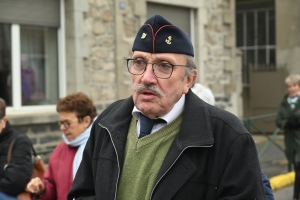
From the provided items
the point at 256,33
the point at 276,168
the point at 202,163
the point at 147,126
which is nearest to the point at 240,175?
the point at 202,163

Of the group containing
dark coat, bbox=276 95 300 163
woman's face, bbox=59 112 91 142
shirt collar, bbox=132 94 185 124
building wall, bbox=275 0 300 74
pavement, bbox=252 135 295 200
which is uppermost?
building wall, bbox=275 0 300 74

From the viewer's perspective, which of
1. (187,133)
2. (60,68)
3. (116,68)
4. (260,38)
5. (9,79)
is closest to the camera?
(187,133)

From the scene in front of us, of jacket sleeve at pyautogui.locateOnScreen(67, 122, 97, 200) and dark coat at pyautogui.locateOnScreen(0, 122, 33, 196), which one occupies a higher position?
jacket sleeve at pyautogui.locateOnScreen(67, 122, 97, 200)

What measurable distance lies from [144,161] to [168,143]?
13 centimetres

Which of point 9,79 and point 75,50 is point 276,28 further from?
point 9,79

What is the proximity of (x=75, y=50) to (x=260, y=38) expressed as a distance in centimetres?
991

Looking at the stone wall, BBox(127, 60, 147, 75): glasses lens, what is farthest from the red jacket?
the stone wall

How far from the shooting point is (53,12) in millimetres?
8664

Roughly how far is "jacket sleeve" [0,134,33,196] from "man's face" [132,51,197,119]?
2167 mm

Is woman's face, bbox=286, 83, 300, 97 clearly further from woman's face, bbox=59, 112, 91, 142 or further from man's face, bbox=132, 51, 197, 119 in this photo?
man's face, bbox=132, 51, 197, 119

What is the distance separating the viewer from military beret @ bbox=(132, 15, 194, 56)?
249 centimetres

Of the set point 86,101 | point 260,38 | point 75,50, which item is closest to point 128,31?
point 75,50

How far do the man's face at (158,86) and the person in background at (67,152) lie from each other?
1.66 meters

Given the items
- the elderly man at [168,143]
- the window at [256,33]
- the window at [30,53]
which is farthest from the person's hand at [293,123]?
the window at [256,33]
